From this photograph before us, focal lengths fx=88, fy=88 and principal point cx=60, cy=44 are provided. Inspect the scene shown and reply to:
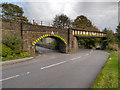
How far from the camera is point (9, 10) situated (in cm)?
2655

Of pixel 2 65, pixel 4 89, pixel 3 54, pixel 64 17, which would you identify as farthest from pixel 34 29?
pixel 64 17

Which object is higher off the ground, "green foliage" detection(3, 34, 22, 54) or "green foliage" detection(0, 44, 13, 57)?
"green foliage" detection(3, 34, 22, 54)

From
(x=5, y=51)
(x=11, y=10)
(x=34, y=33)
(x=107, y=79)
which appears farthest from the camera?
(x=11, y=10)

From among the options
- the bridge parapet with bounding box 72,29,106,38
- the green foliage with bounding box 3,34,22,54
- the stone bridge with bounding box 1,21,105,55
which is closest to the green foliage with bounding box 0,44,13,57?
the green foliage with bounding box 3,34,22,54

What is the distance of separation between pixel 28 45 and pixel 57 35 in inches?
268

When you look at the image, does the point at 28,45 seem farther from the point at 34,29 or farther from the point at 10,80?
the point at 10,80

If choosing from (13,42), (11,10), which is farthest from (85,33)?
(11,10)

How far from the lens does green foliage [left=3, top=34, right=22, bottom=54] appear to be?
40.2 feet

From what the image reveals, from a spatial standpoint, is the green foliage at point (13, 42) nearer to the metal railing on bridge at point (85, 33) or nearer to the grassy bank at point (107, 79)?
the grassy bank at point (107, 79)

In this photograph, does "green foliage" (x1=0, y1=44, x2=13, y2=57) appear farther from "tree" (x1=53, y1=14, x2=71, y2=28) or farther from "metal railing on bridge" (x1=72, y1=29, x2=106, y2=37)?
"tree" (x1=53, y1=14, x2=71, y2=28)

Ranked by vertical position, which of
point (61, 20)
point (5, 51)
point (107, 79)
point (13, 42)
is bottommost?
point (107, 79)

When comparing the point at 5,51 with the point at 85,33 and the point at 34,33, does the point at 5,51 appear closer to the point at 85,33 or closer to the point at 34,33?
the point at 34,33

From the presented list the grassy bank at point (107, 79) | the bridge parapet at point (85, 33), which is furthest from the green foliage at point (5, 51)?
the bridge parapet at point (85, 33)

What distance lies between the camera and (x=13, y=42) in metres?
12.5
